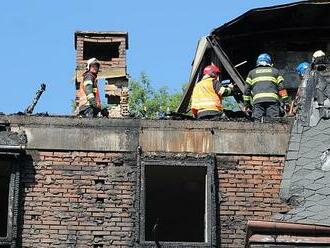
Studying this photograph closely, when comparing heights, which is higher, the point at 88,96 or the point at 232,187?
the point at 88,96

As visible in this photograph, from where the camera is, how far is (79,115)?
18562 millimetres

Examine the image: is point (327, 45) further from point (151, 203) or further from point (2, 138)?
point (2, 138)

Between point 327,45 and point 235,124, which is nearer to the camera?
point 235,124

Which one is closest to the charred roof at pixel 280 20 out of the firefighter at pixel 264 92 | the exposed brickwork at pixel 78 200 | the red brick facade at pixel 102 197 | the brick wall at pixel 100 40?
the brick wall at pixel 100 40

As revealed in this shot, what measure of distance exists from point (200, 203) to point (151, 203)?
1.19 m

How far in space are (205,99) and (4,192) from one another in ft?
13.1

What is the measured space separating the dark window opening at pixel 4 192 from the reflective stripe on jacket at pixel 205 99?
321 cm

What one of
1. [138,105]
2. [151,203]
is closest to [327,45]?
[151,203]

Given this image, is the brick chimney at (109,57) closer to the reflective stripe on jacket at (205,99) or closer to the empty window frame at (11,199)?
the reflective stripe on jacket at (205,99)

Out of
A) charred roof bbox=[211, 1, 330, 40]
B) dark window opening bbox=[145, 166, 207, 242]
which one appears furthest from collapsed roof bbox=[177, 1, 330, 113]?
dark window opening bbox=[145, 166, 207, 242]

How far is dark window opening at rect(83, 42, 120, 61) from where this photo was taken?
24328mm

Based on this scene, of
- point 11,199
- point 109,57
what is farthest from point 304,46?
point 11,199

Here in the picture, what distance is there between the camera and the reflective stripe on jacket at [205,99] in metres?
19.3

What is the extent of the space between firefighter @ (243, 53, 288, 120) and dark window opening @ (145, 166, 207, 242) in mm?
1502
